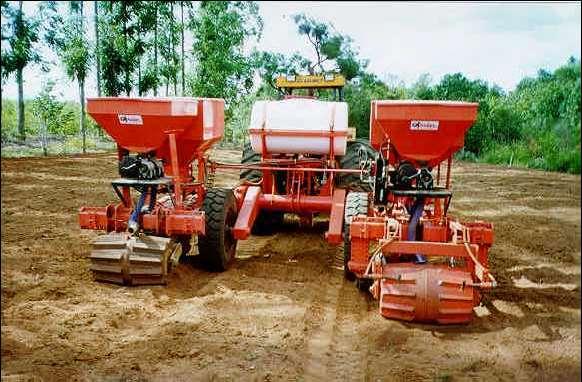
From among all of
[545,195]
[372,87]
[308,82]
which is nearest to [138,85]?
[308,82]

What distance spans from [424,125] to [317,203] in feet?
6.55

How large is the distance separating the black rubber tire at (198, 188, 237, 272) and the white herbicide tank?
91 centimetres

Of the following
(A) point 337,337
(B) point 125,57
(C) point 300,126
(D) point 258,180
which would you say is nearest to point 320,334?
(A) point 337,337

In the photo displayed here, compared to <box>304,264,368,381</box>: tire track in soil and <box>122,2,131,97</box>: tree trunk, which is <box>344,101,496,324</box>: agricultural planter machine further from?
<box>122,2,131,97</box>: tree trunk

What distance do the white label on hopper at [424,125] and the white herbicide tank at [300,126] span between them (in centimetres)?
165

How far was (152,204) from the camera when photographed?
5082 millimetres

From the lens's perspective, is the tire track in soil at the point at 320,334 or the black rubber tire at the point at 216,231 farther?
the black rubber tire at the point at 216,231

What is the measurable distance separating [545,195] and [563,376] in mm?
583

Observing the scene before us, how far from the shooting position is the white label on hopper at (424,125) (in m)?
4.45

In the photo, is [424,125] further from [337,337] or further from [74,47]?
[74,47]

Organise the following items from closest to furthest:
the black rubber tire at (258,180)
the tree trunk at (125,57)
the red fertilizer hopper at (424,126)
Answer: the red fertilizer hopper at (424,126)
the black rubber tire at (258,180)
the tree trunk at (125,57)

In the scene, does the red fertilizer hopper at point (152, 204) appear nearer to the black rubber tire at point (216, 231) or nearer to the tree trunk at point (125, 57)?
the black rubber tire at point (216, 231)

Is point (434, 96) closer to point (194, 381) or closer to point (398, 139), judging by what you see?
point (398, 139)

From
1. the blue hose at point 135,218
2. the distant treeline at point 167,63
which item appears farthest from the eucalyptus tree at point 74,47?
the blue hose at point 135,218
